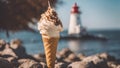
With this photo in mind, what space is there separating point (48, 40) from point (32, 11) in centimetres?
440

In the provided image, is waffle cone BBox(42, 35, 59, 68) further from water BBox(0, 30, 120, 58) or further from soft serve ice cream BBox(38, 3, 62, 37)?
water BBox(0, 30, 120, 58)

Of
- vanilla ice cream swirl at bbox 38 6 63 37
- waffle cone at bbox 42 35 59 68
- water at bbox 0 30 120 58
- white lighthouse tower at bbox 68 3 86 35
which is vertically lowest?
water at bbox 0 30 120 58

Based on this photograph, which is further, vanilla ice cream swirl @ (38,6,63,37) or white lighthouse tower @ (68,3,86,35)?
white lighthouse tower @ (68,3,86,35)

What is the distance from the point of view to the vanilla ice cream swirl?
721cm

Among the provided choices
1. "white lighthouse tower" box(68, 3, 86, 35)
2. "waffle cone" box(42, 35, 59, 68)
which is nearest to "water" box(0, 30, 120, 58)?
"white lighthouse tower" box(68, 3, 86, 35)

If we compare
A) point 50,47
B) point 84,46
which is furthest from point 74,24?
point 50,47

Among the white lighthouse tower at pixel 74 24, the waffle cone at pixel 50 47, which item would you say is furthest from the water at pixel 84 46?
the waffle cone at pixel 50 47

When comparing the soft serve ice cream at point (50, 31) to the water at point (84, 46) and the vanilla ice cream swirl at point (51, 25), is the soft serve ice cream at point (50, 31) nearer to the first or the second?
the vanilla ice cream swirl at point (51, 25)

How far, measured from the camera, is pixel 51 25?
7.24 metres

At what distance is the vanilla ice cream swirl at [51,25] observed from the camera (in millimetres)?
7213

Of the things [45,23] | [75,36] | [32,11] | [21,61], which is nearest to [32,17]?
[32,11]

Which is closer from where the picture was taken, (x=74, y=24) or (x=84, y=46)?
(x=74, y=24)

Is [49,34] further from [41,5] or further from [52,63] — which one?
[41,5]

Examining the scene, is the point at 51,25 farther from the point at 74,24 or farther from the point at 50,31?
the point at 74,24
